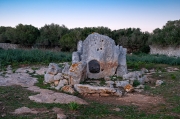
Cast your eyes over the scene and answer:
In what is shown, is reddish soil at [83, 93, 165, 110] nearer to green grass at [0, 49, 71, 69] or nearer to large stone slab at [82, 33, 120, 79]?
large stone slab at [82, 33, 120, 79]

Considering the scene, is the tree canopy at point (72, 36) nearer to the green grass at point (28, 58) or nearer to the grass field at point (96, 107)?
the green grass at point (28, 58)

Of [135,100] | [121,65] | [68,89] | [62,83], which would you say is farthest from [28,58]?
[135,100]

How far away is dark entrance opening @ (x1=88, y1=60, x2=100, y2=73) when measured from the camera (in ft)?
46.2

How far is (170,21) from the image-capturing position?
38281 millimetres

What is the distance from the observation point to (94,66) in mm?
14500

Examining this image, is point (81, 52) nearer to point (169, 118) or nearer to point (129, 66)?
point (129, 66)

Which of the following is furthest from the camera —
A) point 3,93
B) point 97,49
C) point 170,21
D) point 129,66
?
point 170,21

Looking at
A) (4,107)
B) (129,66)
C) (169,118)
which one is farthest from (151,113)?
(129,66)

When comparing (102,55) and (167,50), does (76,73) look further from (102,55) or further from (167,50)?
(167,50)

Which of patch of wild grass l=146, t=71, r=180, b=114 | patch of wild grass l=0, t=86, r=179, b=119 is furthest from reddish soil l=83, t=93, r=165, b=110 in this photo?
patch of wild grass l=0, t=86, r=179, b=119

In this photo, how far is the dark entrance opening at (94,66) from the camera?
1409 cm

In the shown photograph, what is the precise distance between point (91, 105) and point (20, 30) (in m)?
34.1

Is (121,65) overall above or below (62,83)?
above

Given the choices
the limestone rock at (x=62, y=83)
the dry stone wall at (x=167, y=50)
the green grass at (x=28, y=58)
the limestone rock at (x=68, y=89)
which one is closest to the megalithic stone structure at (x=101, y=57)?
the limestone rock at (x=62, y=83)
